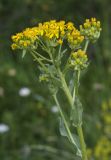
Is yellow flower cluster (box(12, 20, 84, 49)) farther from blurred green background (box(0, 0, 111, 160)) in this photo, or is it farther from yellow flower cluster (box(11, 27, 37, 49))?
blurred green background (box(0, 0, 111, 160))

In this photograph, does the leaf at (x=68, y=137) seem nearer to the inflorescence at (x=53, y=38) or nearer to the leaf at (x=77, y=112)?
the leaf at (x=77, y=112)

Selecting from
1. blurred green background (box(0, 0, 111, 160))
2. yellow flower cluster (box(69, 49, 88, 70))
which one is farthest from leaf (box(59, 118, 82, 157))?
blurred green background (box(0, 0, 111, 160))

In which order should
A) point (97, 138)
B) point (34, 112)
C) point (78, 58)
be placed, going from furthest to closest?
point (34, 112) < point (97, 138) < point (78, 58)

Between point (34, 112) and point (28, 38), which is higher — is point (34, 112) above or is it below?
above

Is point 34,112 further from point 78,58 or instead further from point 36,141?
point 78,58

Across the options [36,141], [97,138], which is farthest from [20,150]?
[97,138]

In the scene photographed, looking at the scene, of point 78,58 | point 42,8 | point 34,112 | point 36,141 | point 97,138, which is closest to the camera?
point 78,58

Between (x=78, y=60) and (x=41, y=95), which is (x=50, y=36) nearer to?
(x=78, y=60)
